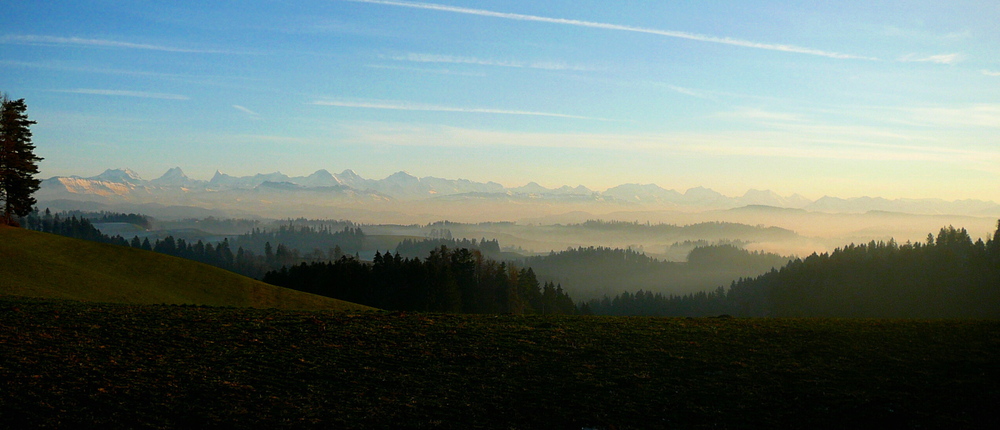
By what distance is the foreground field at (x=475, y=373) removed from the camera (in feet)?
54.4

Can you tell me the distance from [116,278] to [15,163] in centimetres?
2961

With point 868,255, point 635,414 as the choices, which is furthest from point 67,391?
point 868,255

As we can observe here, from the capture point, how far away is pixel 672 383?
66.7 ft

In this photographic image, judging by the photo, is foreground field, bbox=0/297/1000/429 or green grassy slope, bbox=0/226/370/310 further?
green grassy slope, bbox=0/226/370/310

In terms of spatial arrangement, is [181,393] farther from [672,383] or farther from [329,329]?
[672,383]

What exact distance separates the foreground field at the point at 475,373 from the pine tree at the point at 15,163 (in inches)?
1796

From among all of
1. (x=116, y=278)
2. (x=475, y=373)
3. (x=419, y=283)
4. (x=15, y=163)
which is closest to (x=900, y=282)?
(x=419, y=283)

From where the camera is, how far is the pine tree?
205ft

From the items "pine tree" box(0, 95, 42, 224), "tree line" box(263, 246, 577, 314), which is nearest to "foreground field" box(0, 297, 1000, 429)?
"pine tree" box(0, 95, 42, 224)

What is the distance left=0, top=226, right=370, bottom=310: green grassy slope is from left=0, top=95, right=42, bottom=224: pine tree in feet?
31.5

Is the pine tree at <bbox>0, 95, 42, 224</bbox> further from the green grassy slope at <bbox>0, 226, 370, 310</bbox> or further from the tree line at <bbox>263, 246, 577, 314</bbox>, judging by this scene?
the tree line at <bbox>263, 246, 577, 314</bbox>

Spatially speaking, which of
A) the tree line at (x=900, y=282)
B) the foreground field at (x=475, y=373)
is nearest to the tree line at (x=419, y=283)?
the foreground field at (x=475, y=373)

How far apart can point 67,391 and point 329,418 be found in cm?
849

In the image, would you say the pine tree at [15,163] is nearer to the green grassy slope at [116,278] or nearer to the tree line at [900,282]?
the green grassy slope at [116,278]
